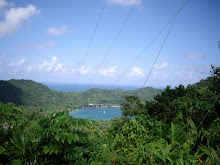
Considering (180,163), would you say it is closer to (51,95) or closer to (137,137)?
(137,137)

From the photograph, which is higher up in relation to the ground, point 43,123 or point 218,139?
point 43,123

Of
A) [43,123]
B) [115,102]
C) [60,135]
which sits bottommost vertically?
[115,102]

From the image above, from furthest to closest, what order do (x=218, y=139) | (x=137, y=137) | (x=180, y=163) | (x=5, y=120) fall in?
(x=137, y=137) < (x=5, y=120) < (x=218, y=139) < (x=180, y=163)

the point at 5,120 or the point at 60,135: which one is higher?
the point at 5,120

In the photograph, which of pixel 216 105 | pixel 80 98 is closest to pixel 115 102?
pixel 80 98

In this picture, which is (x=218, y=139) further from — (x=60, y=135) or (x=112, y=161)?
(x=60, y=135)

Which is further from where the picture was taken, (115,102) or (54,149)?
(115,102)

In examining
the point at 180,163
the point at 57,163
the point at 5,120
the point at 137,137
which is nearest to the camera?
the point at 180,163

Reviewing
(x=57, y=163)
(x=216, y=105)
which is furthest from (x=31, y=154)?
(x=216, y=105)

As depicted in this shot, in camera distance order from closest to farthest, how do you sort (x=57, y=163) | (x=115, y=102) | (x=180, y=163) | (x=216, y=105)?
(x=180, y=163), (x=57, y=163), (x=216, y=105), (x=115, y=102)
